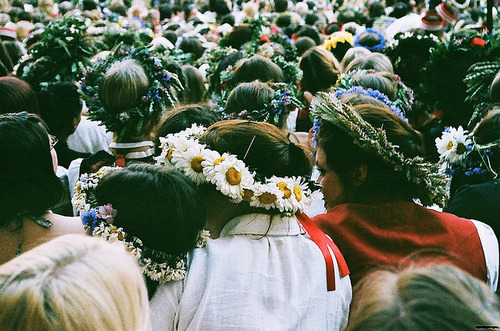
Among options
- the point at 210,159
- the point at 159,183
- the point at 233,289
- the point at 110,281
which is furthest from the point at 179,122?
the point at 110,281

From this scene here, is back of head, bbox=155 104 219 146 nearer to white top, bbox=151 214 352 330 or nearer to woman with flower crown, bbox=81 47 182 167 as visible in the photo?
woman with flower crown, bbox=81 47 182 167

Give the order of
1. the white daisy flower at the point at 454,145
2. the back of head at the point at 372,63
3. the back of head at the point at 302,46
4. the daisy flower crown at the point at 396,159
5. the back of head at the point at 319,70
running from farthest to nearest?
the back of head at the point at 302,46 < the back of head at the point at 372,63 < the back of head at the point at 319,70 < the white daisy flower at the point at 454,145 < the daisy flower crown at the point at 396,159

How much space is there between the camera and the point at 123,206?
2.03 metres

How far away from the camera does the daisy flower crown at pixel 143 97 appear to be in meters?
3.62

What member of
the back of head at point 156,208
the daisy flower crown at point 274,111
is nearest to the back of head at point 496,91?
the daisy flower crown at point 274,111

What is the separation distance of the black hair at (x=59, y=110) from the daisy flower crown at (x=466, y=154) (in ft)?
8.65

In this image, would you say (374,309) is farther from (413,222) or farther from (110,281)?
(413,222)

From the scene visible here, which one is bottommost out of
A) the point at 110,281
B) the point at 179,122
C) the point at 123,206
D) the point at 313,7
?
the point at 313,7

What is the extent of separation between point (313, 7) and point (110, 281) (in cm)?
1469

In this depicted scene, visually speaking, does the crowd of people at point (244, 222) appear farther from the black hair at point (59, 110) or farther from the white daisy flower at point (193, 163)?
the black hair at point (59, 110)

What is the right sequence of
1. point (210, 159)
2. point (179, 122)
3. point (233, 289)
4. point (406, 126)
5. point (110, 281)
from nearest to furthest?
point (110, 281) < point (233, 289) < point (210, 159) < point (406, 126) < point (179, 122)

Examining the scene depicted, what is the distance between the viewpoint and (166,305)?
1.96 meters

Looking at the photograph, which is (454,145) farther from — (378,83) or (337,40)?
(337,40)

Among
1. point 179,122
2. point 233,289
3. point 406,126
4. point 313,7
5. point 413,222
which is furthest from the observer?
point 313,7
